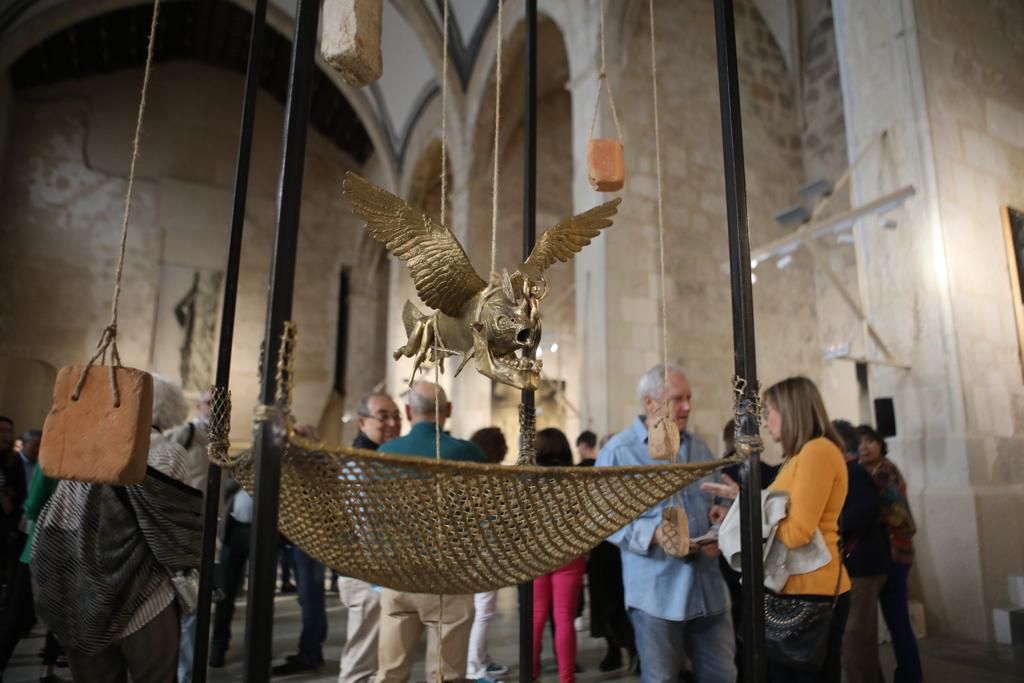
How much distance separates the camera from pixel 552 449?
3.43m

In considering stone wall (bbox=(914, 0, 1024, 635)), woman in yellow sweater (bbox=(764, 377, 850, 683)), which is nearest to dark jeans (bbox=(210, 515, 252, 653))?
woman in yellow sweater (bbox=(764, 377, 850, 683))

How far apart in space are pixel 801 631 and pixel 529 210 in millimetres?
1327

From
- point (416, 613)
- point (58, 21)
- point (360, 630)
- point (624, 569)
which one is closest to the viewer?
point (624, 569)

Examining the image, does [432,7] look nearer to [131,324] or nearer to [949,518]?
[131,324]

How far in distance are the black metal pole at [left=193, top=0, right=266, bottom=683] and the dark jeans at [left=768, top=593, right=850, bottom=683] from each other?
148cm

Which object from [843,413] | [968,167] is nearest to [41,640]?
[968,167]

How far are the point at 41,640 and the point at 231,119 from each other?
33.3ft

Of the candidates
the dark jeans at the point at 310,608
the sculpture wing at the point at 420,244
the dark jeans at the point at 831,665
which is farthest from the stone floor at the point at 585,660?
the sculpture wing at the point at 420,244

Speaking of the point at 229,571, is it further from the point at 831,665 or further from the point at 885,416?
the point at 885,416

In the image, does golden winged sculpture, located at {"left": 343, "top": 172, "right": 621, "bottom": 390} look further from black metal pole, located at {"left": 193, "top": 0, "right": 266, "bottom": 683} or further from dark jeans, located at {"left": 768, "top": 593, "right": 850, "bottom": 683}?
dark jeans, located at {"left": 768, "top": 593, "right": 850, "bottom": 683}

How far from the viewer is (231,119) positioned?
12.3 meters

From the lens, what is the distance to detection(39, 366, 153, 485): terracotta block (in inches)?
44.7

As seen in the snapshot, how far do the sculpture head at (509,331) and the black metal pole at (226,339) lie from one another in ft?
2.13

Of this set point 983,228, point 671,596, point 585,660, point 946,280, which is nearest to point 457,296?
point 671,596
